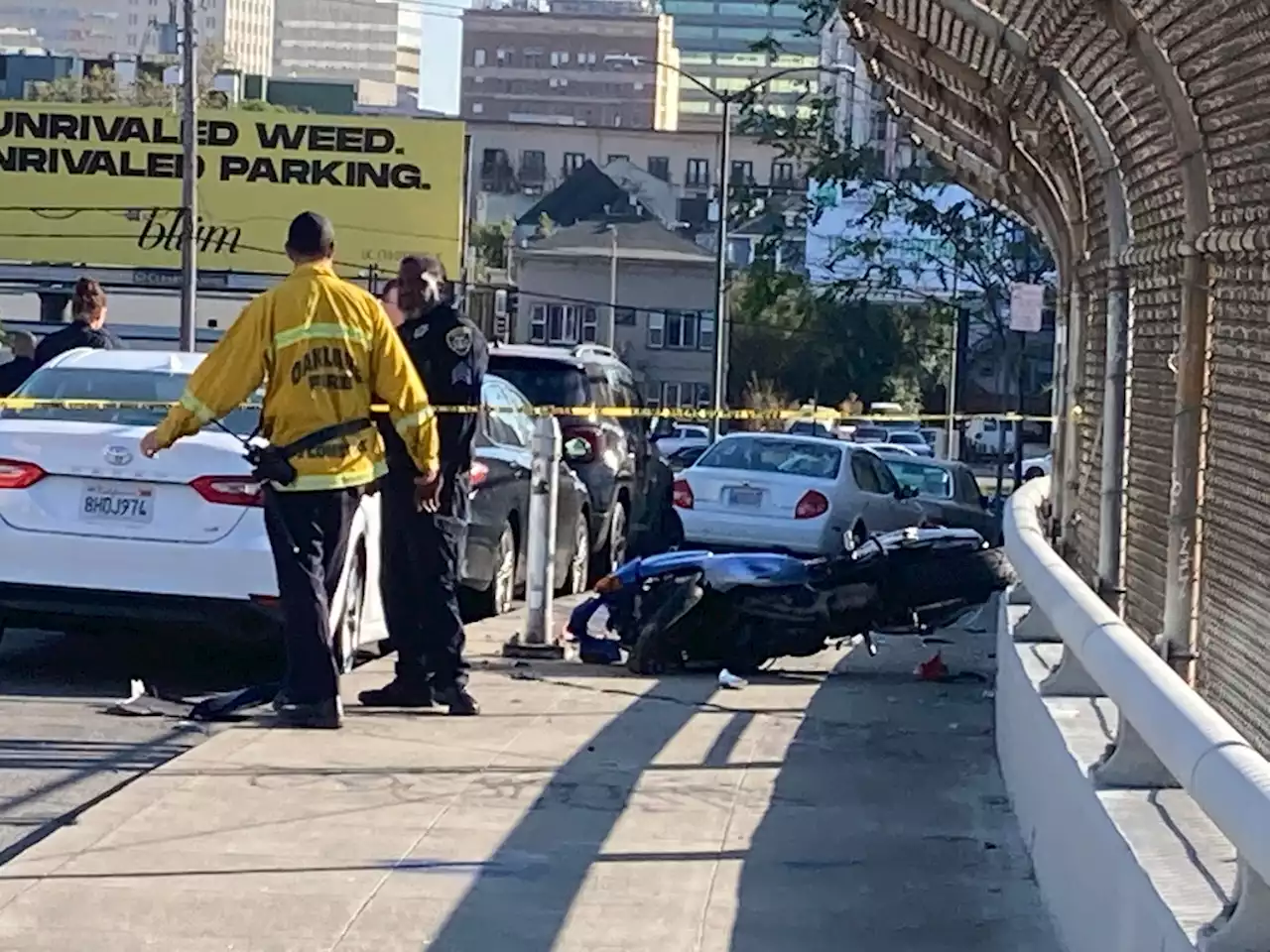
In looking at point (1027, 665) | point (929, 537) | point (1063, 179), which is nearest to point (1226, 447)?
point (1027, 665)

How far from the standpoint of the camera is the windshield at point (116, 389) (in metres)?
10.9

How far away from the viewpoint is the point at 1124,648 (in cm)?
498

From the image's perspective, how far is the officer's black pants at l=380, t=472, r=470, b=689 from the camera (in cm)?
938

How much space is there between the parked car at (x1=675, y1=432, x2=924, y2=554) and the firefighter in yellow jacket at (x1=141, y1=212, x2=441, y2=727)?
10.8 meters

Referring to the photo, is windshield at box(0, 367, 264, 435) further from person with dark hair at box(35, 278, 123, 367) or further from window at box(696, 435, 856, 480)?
window at box(696, 435, 856, 480)

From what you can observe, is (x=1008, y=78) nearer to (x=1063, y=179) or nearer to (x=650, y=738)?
(x=1063, y=179)

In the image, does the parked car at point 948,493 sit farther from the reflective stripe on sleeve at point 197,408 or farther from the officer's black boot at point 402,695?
the reflective stripe on sleeve at point 197,408

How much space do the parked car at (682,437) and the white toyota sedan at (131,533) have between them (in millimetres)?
→ 36034

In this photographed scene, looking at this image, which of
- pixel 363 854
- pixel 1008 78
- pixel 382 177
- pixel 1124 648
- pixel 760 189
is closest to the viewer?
pixel 1124 648

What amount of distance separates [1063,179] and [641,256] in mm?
77872

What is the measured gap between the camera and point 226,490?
392 inches

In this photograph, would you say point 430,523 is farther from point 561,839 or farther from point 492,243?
point 492,243

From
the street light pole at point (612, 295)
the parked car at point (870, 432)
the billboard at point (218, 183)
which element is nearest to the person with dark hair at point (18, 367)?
the billboard at point (218, 183)

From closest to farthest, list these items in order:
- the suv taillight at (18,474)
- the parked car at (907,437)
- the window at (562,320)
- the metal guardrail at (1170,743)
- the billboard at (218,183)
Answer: the metal guardrail at (1170,743) < the suv taillight at (18,474) < the billboard at (218,183) < the parked car at (907,437) < the window at (562,320)
